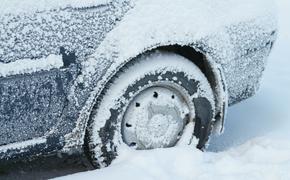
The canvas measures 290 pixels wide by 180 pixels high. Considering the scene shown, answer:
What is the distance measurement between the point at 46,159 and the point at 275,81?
2.59m

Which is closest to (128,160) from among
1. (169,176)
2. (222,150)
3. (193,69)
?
(169,176)

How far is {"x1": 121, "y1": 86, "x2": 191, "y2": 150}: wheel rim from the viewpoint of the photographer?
117 inches

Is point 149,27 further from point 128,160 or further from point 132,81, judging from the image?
point 128,160

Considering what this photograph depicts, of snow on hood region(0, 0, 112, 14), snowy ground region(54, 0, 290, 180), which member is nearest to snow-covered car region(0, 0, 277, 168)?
snow on hood region(0, 0, 112, 14)

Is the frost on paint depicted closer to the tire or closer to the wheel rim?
the tire

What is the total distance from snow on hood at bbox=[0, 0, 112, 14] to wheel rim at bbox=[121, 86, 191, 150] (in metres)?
0.66

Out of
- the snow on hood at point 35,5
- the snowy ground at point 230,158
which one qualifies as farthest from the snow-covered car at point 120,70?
the snowy ground at point 230,158

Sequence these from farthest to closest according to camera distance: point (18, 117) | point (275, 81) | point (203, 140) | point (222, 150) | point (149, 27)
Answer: point (275, 81)
point (222, 150)
point (203, 140)
point (149, 27)
point (18, 117)

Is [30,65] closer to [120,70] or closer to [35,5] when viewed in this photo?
[35,5]

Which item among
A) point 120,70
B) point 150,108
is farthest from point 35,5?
point 150,108

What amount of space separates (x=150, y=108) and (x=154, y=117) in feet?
0.19

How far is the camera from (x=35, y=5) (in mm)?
2475

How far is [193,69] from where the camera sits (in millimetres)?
3023

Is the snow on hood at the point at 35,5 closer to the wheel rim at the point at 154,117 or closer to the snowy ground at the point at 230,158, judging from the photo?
the wheel rim at the point at 154,117
